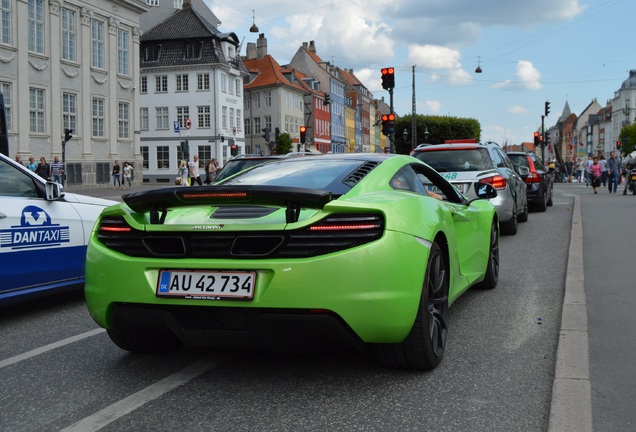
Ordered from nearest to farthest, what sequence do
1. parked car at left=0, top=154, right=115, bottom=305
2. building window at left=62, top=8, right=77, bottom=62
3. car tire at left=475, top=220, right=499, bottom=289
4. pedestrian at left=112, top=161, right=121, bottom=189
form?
parked car at left=0, top=154, right=115, bottom=305
car tire at left=475, top=220, right=499, bottom=289
building window at left=62, top=8, right=77, bottom=62
pedestrian at left=112, top=161, right=121, bottom=189

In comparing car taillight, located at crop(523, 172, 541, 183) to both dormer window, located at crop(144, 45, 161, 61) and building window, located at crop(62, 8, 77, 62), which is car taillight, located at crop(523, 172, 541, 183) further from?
dormer window, located at crop(144, 45, 161, 61)

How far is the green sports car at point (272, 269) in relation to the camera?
3715mm

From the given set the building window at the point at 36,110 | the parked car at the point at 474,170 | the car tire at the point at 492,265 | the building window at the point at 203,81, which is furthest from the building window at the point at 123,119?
Answer: the car tire at the point at 492,265

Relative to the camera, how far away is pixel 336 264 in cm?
368

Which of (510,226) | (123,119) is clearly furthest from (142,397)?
(123,119)

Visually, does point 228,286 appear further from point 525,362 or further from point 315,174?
point 525,362

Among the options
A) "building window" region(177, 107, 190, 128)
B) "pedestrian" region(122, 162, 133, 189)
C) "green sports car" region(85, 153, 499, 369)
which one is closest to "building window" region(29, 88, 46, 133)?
"pedestrian" region(122, 162, 133, 189)

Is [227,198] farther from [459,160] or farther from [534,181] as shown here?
[534,181]

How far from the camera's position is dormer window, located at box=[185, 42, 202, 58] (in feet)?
225

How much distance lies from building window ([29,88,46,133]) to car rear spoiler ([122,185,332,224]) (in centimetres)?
3716

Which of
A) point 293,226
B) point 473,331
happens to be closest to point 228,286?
point 293,226

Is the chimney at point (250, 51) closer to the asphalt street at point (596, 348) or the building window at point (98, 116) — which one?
the building window at point (98, 116)

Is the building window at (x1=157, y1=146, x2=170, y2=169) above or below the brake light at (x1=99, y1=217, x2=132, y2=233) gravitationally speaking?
above

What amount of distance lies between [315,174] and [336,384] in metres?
1.36
